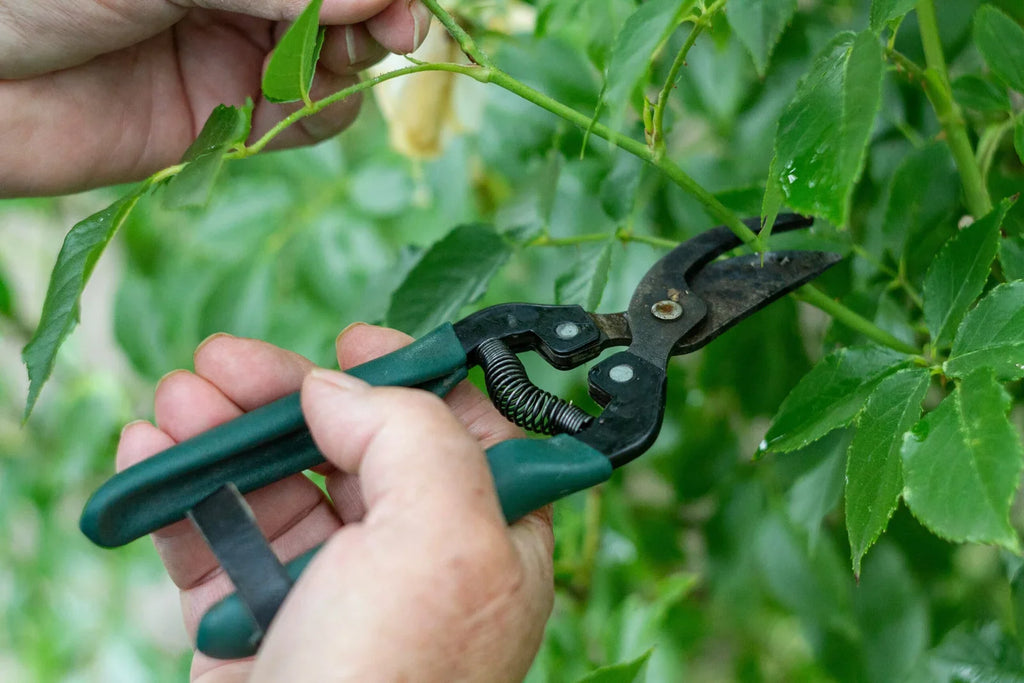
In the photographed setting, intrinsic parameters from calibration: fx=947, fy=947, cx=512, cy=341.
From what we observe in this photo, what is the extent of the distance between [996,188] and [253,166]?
59 centimetres

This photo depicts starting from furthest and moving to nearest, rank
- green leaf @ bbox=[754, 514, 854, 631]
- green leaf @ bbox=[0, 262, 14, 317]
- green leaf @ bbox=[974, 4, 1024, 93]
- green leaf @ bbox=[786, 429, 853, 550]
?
1. green leaf @ bbox=[0, 262, 14, 317]
2. green leaf @ bbox=[754, 514, 854, 631]
3. green leaf @ bbox=[786, 429, 853, 550]
4. green leaf @ bbox=[974, 4, 1024, 93]

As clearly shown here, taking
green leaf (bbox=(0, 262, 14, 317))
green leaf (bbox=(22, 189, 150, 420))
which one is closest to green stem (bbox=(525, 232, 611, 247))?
green leaf (bbox=(22, 189, 150, 420))

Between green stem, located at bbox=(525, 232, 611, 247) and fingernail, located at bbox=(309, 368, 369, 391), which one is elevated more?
fingernail, located at bbox=(309, 368, 369, 391)

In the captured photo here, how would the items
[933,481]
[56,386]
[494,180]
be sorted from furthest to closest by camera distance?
[56,386]
[494,180]
[933,481]

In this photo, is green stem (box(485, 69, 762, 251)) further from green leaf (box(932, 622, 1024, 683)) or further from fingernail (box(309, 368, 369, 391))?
green leaf (box(932, 622, 1024, 683))

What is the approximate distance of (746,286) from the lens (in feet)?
1.46

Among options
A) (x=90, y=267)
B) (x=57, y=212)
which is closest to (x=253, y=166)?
(x=57, y=212)

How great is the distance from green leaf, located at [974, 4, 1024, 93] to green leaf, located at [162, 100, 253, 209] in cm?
30

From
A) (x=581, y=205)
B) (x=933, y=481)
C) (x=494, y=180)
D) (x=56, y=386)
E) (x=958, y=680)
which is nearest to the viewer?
(x=933, y=481)

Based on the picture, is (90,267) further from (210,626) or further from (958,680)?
(958,680)

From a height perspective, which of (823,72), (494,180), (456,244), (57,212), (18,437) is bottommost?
(18,437)

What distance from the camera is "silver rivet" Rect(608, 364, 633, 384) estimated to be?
0.41 meters

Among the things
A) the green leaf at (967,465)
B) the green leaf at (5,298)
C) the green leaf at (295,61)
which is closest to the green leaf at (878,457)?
the green leaf at (967,465)

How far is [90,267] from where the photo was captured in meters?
0.34
